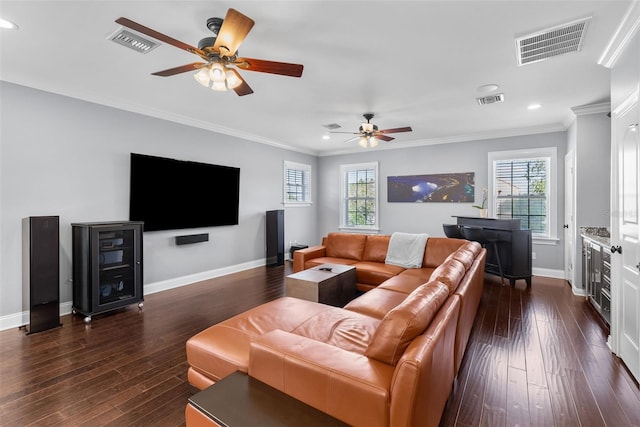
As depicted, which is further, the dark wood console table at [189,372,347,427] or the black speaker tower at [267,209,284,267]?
the black speaker tower at [267,209,284,267]

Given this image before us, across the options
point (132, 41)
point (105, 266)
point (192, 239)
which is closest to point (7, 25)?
point (132, 41)

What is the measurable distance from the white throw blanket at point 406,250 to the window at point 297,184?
10.3 feet

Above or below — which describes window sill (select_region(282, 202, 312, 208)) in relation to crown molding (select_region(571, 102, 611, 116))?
below

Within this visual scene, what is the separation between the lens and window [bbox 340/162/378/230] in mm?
7336

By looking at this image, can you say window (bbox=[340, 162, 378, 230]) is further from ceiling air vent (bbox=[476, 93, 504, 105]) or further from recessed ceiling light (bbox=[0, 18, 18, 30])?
recessed ceiling light (bbox=[0, 18, 18, 30])

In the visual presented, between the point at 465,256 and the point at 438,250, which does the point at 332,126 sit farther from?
the point at 465,256

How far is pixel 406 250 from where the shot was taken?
14.8 feet

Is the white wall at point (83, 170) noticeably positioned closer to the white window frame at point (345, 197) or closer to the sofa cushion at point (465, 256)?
the white window frame at point (345, 197)

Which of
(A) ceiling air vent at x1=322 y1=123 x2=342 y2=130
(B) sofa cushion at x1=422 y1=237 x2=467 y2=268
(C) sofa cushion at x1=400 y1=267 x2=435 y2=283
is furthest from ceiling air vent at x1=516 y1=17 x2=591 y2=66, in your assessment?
(A) ceiling air vent at x1=322 y1=123 x2=342 y2=130

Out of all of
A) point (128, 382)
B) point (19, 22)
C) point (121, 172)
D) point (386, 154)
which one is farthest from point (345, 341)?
point (386, 154)

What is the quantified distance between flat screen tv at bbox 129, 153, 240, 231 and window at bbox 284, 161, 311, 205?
1.54m

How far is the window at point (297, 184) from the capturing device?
707 cm

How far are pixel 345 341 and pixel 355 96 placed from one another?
3.02 m

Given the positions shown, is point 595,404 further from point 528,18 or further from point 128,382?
point 128,382
